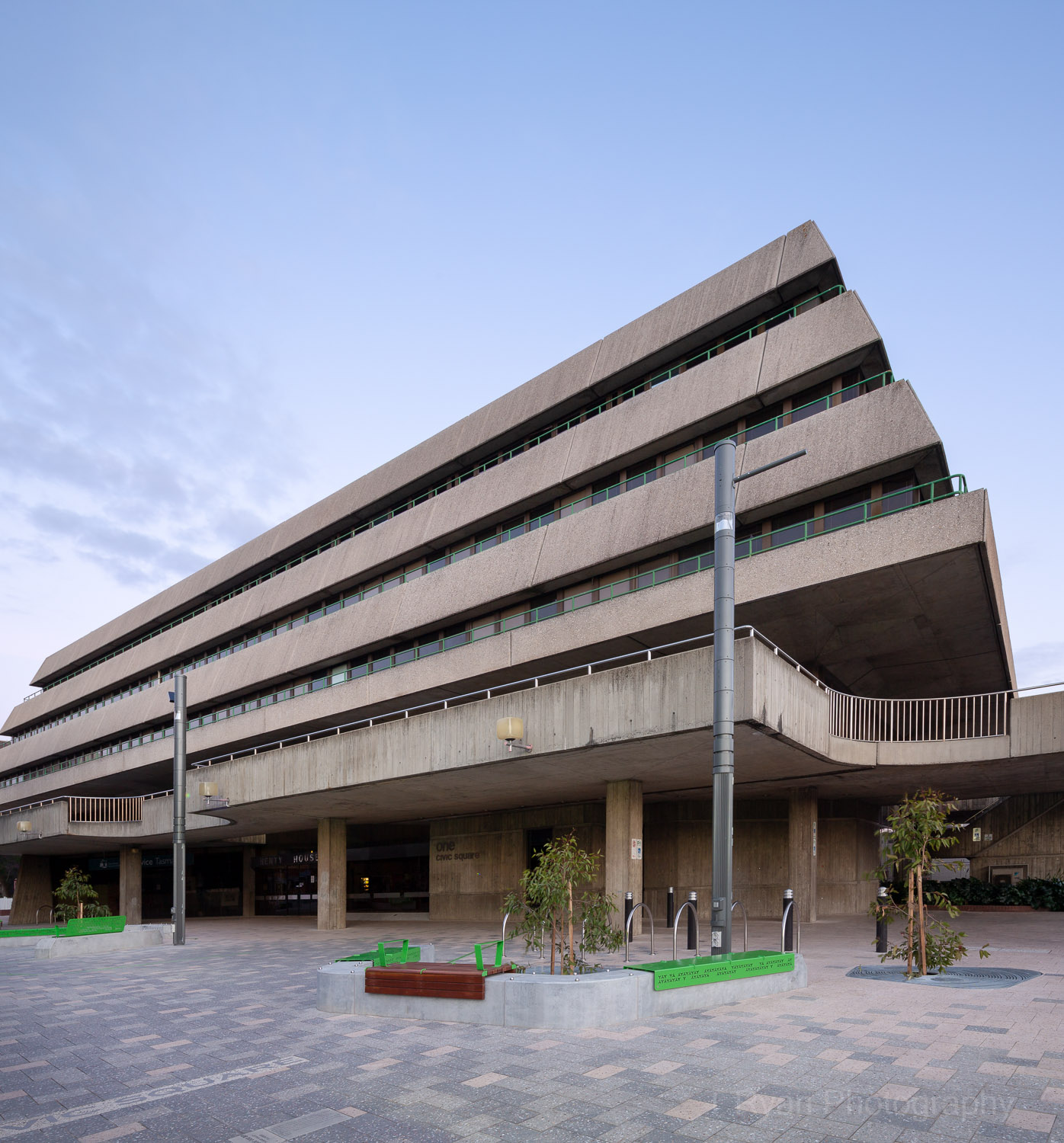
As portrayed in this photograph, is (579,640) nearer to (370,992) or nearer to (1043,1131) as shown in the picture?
(370,992)

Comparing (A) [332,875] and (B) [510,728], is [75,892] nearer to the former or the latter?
(A) [332,875]

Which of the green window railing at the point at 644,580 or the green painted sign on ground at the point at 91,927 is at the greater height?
the green window railing at the point at 644,580

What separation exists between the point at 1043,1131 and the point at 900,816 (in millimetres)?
7305

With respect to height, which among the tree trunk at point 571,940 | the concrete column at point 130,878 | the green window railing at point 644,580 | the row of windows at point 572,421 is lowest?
the concrete column at point 130,878

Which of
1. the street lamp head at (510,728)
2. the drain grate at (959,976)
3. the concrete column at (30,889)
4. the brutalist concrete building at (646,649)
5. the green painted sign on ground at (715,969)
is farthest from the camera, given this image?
the concrete column at (30,889)

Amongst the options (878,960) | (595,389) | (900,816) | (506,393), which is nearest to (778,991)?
(900,816)

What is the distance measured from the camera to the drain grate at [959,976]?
1199 cm

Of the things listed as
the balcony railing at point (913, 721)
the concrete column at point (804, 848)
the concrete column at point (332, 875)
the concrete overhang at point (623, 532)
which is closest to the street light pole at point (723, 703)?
the concrete overhang at point (623, 532)

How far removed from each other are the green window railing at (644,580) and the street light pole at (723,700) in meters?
8.65

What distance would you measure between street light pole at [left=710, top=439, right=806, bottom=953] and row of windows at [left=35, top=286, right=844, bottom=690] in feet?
44.8

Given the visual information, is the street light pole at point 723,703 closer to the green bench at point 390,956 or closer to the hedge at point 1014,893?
the green bench at point 390,956

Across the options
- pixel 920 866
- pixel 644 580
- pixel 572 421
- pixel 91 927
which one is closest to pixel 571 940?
pixel 920 866

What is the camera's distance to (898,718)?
74.3 ft

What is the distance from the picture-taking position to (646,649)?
22.7m
